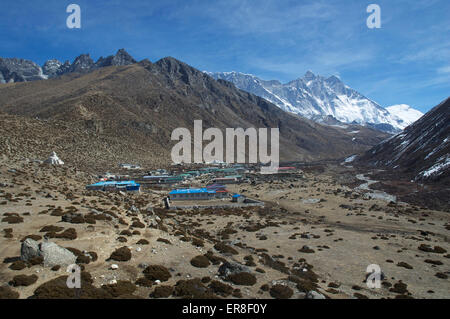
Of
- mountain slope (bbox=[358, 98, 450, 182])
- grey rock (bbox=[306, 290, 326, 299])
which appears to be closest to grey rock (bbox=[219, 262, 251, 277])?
grey rock (bbox=[306, 290, 326, 299])

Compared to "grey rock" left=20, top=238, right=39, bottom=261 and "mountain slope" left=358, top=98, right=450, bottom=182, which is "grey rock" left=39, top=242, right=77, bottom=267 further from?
"mountain slope" left=358, top=98, right=450, bottom=182

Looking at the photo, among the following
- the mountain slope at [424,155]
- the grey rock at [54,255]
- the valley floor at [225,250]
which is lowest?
the valley floor at [225,250]

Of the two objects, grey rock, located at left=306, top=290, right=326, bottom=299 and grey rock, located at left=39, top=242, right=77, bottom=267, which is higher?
grey rock, located at left=39, top=242, right=77, bottom=267

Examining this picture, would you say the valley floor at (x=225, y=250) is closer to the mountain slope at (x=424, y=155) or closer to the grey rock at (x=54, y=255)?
the grey rock at (x=54, y=255)

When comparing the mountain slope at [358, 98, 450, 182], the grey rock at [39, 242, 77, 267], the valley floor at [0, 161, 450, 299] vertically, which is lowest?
the valley floor at [0, 161, 450, 299]

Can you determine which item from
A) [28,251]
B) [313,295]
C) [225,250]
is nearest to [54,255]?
[28,251]

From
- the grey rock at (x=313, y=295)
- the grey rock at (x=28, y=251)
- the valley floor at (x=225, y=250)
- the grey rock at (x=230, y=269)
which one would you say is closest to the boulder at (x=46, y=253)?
the grey rock at (x=28, y=251)

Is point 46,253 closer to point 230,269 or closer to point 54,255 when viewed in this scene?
point 54,255
